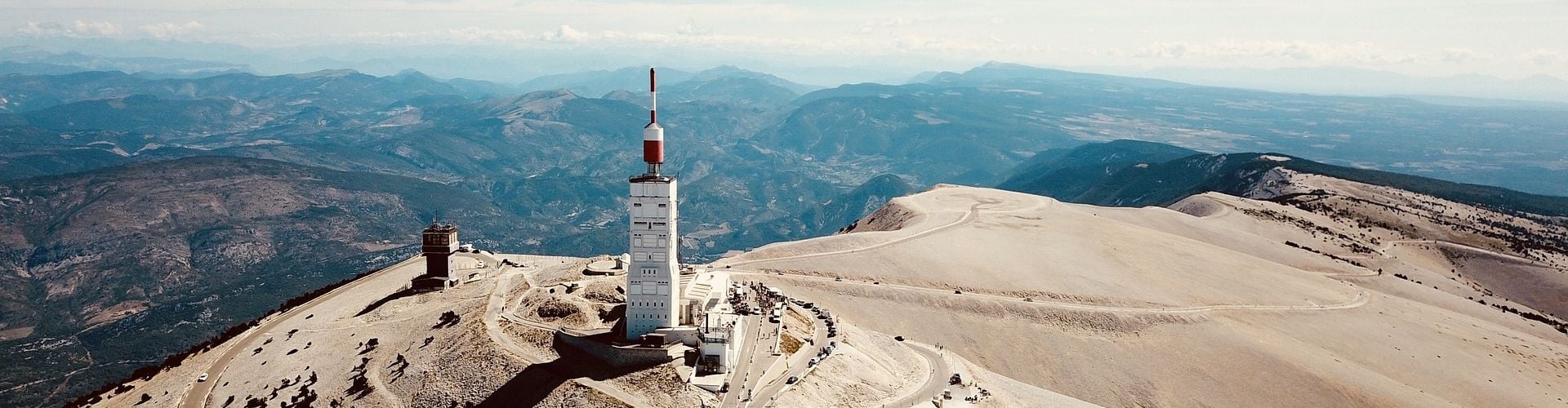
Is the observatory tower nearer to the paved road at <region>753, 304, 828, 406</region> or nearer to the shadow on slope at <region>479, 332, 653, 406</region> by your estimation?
the shadow on slope at <region>479, 332, 653, 406</region>

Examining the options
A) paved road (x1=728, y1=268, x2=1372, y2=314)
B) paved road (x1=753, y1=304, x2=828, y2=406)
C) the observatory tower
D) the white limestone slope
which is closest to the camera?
paved road (x1=753, y1=304, x2=828, y2=406)

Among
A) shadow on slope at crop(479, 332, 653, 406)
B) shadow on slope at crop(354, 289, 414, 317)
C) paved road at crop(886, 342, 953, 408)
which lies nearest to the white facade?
shadow on slope at crop(479, 332, 653, 406)

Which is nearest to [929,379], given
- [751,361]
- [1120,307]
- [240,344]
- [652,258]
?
[751,361]

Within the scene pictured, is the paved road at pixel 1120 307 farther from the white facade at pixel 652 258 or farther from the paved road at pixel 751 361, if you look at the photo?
the white facade at pixel 652 258

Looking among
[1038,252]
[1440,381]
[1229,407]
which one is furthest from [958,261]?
[1440,381]

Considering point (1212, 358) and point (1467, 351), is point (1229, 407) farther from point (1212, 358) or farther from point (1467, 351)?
point (1467, 351)

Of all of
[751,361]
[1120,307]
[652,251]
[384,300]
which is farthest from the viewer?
[1120,307]

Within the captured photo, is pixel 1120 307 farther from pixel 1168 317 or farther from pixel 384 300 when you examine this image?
Answer: pixel 384 300
